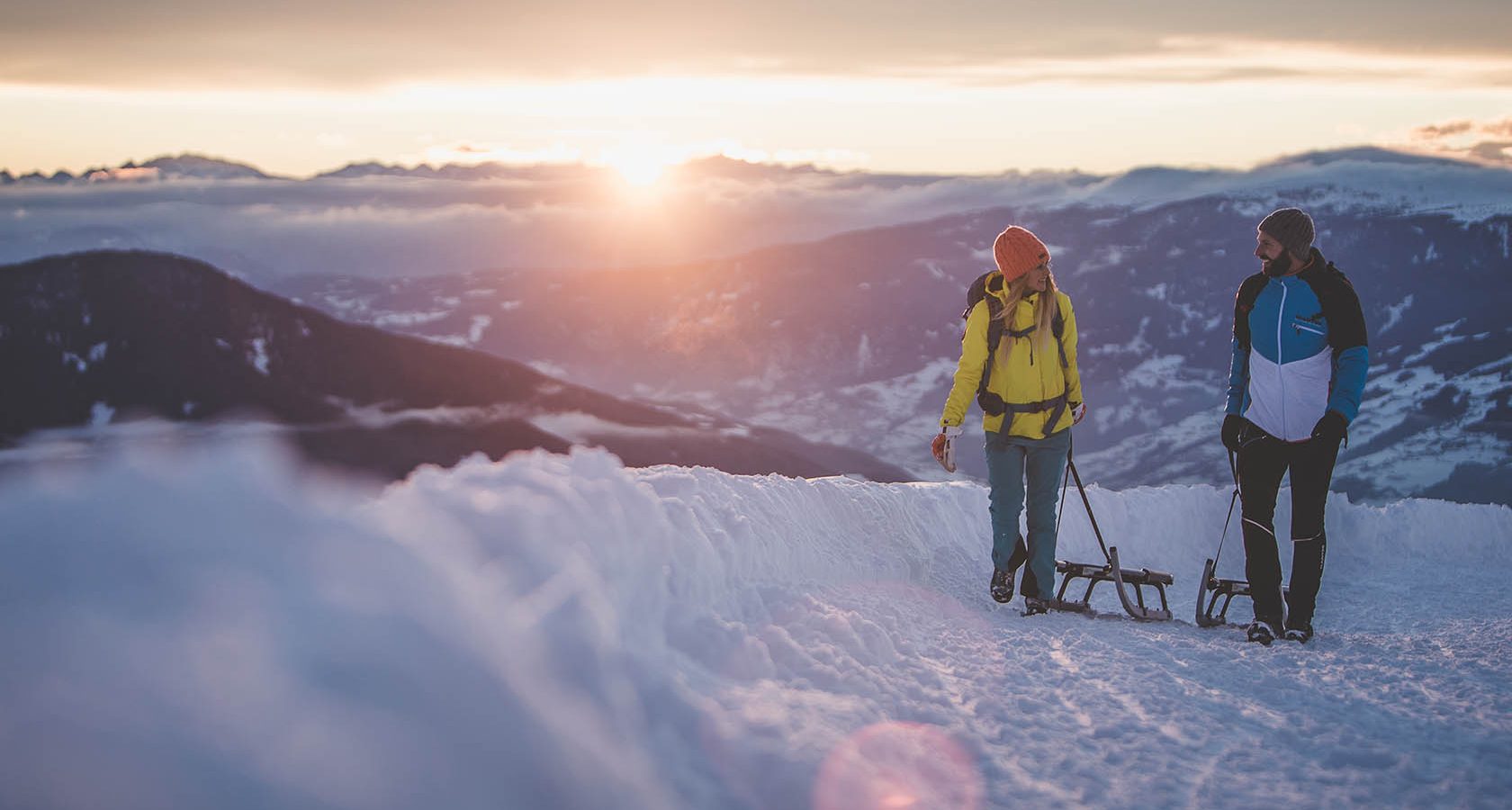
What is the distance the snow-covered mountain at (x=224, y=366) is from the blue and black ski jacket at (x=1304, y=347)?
67.4 metres

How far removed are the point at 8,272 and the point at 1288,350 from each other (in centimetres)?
12606

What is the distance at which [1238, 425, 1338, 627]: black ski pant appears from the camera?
620cm

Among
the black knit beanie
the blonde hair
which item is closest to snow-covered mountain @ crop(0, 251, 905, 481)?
the blonde hair

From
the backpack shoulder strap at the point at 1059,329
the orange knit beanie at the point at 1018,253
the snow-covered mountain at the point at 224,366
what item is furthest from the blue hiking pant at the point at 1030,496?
the snow-covered mountain at the point at 224,366

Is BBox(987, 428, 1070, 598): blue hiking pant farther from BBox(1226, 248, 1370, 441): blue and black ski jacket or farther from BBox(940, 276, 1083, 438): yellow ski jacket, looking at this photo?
BBox(1226, 248, 1370, 441): blue and black ski jacket

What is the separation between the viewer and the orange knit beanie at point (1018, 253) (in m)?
6.62

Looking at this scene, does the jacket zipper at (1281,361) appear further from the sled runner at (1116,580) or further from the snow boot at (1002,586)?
the snow boot at (1002,586)

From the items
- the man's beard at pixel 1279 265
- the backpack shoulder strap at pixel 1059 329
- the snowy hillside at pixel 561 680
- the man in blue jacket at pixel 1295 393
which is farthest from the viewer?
the backpack shoulder strap at pixel 1059 329

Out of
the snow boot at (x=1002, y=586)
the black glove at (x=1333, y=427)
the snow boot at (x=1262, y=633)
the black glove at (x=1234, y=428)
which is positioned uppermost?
the black glove at (x=1333, y=427)

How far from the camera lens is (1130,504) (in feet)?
43.5

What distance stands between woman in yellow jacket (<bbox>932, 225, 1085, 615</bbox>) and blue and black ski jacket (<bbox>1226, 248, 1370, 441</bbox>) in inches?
42.5

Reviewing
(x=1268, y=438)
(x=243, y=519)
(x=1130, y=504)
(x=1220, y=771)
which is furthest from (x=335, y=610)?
(x=1130, y=504)

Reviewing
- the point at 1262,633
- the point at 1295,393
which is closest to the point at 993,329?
the point at 1295,393

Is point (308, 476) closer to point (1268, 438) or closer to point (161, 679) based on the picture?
point (161, 679)
